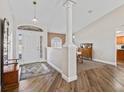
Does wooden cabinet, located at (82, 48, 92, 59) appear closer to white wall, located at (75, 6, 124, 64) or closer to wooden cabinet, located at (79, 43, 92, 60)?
wooden cabinet, located at (79, 43, 92, 60)

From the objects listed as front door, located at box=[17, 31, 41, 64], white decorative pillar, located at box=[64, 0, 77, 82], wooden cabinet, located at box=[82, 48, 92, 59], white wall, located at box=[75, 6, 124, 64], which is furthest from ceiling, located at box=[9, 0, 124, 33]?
wooden cabinet, located at box=[82, 48, 92, 59]

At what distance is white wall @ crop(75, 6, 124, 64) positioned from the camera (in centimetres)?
563

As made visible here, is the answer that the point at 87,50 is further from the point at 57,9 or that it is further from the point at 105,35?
the point at 57,9

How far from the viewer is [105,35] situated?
632cm

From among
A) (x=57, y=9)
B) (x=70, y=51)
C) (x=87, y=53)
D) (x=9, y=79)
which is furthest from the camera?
(x=87, y=53)

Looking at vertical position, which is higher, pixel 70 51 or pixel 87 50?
pixel 70 51

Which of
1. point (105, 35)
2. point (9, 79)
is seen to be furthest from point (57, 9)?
point (9, 79)

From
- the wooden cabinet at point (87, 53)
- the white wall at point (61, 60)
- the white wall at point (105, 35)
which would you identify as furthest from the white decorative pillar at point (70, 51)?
the wooden cabinet at point (87, 53)

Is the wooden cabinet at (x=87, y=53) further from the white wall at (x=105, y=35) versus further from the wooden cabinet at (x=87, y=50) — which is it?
the white wall at (x=105, y=35)

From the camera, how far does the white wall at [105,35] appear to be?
563cm

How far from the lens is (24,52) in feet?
20.0

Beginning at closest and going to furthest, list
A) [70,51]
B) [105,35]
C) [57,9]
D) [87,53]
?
[70,51]
[57,9]
[105,35]
[87,53]

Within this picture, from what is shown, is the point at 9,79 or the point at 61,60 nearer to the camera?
the point at 9,79

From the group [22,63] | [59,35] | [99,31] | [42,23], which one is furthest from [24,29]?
[99,31]
